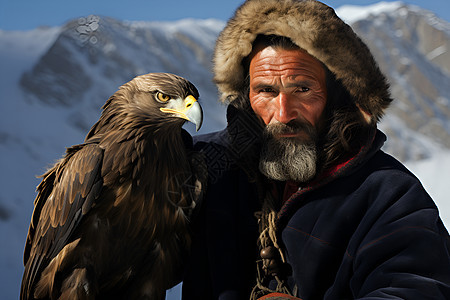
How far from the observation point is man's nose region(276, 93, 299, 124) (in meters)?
2.43

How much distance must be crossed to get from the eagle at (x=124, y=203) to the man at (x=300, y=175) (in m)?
0.19

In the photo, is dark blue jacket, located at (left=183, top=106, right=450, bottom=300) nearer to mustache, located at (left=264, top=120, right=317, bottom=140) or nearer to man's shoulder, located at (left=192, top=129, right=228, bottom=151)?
man's shoulder, located at (left=192, top=129, right=228, bottom=151)

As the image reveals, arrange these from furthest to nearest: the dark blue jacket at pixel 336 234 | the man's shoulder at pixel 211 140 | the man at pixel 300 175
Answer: the man's shoulder at pixel 211 140, the man at pixel 300 175, the dark blue jacket at pixel 336 234

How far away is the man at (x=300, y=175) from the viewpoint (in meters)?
2.23

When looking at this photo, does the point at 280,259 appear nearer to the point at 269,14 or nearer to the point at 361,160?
the point at 361,160

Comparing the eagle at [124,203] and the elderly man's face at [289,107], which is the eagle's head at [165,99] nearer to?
the eagle at [124,203]

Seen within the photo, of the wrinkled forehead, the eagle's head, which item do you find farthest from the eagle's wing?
the wrinkled forehead

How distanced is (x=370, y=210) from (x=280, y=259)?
538mm

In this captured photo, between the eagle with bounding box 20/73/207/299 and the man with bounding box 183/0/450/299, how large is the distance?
0.19 m

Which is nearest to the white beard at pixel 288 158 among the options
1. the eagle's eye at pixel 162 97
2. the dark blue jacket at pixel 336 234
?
the dark blue jacket at pixel 336 234

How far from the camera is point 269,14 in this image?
2420mm

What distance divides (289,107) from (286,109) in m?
0.02

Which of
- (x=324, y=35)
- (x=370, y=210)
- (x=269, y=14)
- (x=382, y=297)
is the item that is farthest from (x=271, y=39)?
(x=382, y=297)

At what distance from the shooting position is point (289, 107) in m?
2.45
